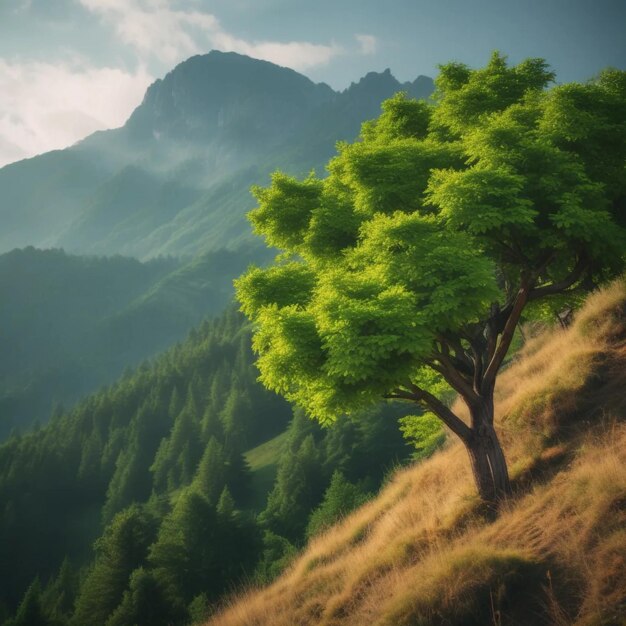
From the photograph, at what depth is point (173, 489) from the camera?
284 feet

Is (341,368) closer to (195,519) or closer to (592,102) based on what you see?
(592,102)

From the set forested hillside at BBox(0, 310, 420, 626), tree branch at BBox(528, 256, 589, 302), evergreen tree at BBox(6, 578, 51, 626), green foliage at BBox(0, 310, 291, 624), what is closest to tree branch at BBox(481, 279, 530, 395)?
tree branch at BBox(528, 256, 589, 302)

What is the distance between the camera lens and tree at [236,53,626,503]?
8352mm

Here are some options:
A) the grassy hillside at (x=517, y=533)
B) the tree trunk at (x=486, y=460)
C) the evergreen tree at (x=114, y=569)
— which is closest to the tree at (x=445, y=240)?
the tree trunk at (x=486, y=460)

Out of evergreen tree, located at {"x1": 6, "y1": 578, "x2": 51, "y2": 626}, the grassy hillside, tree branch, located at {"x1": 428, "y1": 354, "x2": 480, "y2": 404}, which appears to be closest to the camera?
the grassy hillside

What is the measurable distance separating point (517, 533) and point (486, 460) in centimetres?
232

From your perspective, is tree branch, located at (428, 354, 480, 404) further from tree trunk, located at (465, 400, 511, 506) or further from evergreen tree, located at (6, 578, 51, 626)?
evergreen tree, located at (6, 578, 51, 626)

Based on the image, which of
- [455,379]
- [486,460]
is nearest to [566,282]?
[455,379]

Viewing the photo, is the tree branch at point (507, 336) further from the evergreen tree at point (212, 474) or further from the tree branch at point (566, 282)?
the evergreen tree at point (212, 474)

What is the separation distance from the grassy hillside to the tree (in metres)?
1.56

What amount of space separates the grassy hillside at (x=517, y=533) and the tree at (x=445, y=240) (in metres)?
1.56

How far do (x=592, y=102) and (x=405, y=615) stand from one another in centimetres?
1131

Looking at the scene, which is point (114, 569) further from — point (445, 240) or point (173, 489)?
point (173, 489)

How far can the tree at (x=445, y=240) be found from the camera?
835 centimetres
